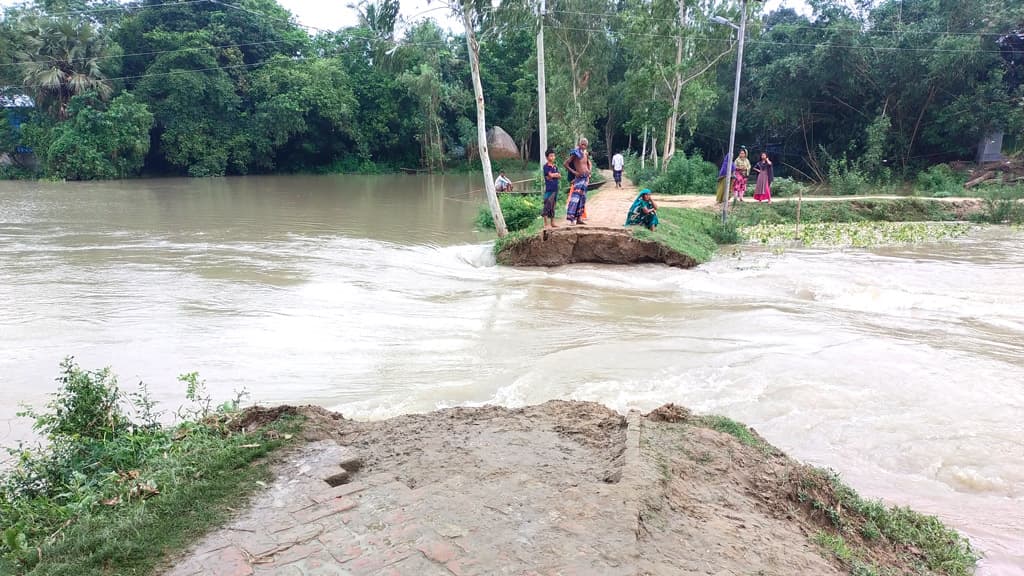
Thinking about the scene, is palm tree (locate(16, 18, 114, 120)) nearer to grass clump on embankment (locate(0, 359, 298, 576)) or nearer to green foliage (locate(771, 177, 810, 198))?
green foliage (locate(771, 177, 810, 198))

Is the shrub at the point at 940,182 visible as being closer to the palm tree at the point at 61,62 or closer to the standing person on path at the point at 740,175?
the standing person on path at the point at 740,175

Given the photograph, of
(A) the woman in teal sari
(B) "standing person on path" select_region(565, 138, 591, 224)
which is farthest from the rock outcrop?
(B) "standing person on path" select_region(565, 138, 591, 224)

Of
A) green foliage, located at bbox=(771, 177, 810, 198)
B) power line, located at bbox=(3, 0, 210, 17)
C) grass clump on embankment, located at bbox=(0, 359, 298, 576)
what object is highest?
power line, located at bbox=(3, 0, 210, 17)

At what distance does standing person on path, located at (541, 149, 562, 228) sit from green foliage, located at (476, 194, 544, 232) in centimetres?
346

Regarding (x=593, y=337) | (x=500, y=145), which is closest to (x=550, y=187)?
(x=593, y=337)

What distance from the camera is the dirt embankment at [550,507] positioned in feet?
9.92

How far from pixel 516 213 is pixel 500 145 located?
89.5 ft

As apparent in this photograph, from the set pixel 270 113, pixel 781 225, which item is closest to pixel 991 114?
pixel 781 225

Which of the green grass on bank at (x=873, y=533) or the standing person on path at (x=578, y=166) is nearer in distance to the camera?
the green grass on bank at (x=873, y=533)

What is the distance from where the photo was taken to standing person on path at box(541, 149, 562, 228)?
12.9 m

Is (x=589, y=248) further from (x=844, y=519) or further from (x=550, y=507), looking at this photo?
(x=550, y=507)

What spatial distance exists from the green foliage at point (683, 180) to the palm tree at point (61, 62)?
28156mm

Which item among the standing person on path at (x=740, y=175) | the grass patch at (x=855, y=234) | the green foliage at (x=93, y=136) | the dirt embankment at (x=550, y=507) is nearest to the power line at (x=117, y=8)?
the green foliage at (x=93, y=136)

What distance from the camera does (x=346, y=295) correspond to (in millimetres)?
10766
